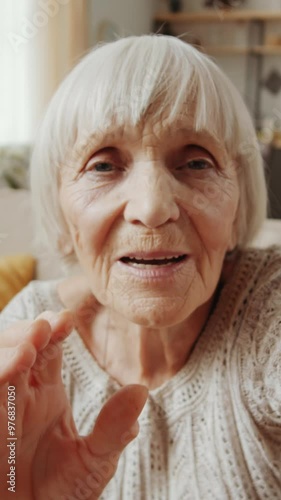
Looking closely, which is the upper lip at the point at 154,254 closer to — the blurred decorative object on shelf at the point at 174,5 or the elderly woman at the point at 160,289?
the elderly woman at the point at 160,289

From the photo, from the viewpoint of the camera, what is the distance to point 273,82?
4.38 meters

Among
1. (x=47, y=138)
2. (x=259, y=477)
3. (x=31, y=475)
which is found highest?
(x=47, y=138)

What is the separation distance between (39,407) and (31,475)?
8cm

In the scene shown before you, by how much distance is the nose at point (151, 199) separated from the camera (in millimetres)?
679

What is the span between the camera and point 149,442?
31.5 inches

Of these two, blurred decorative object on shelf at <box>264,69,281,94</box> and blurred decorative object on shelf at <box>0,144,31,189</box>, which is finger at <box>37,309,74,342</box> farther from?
blurred decorative object on shelf at <box>264,69,281,94</box>

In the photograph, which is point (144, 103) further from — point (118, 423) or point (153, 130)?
point (118, 423)

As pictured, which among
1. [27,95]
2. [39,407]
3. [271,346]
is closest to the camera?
[39,407]

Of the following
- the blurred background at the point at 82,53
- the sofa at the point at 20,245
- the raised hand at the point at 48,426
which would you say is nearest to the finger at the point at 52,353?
the raised hand at the point at 48,426

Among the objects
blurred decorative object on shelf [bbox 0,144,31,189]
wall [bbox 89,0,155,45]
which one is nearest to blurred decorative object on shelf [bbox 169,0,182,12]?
wall [bbox 89,0,155,45]

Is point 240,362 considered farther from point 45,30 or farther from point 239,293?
point 45,30

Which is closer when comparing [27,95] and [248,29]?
[27,95]

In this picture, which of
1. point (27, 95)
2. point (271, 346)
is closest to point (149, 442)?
point (271, 346)

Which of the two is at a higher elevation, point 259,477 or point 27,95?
point 27,95
